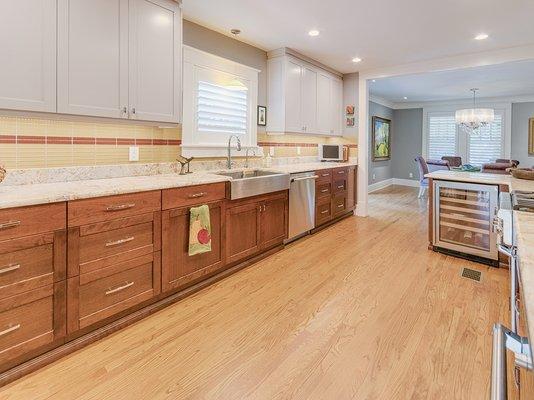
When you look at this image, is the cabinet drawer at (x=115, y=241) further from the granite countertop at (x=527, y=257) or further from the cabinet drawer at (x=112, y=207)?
the granite countertop at (x=527, y=257)

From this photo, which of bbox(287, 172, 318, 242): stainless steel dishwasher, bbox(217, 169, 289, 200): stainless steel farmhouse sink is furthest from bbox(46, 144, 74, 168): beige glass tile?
bbox(287, 172, 318, 242): stainless steel dishwasher

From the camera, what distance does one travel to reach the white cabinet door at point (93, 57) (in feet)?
6.79

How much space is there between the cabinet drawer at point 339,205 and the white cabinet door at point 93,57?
10.8 ft

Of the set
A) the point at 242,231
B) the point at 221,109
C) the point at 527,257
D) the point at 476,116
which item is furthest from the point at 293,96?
the point at 476,116

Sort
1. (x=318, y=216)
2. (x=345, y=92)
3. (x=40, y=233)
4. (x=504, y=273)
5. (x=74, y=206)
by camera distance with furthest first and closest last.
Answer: (x=345, y=92), (x=318, y=216), (x=504, y=273), (x=74, y=206), (x=40, y=233)

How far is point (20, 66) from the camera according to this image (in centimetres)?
188

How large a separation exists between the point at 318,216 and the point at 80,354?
3.24 meters

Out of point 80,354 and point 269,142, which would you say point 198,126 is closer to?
point 269,142

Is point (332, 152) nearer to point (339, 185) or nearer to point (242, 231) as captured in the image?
point (339, 185)

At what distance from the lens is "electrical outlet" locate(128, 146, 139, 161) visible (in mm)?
2821

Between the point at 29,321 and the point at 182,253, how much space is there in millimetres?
1021

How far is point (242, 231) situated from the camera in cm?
311

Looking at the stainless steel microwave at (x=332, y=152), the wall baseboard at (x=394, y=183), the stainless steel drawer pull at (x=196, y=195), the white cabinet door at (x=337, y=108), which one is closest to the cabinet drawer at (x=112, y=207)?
the stainless steel drawer pull at (x=196, y=195)

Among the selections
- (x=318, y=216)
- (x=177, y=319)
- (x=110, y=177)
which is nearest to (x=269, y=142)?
(x=318, y=216)
